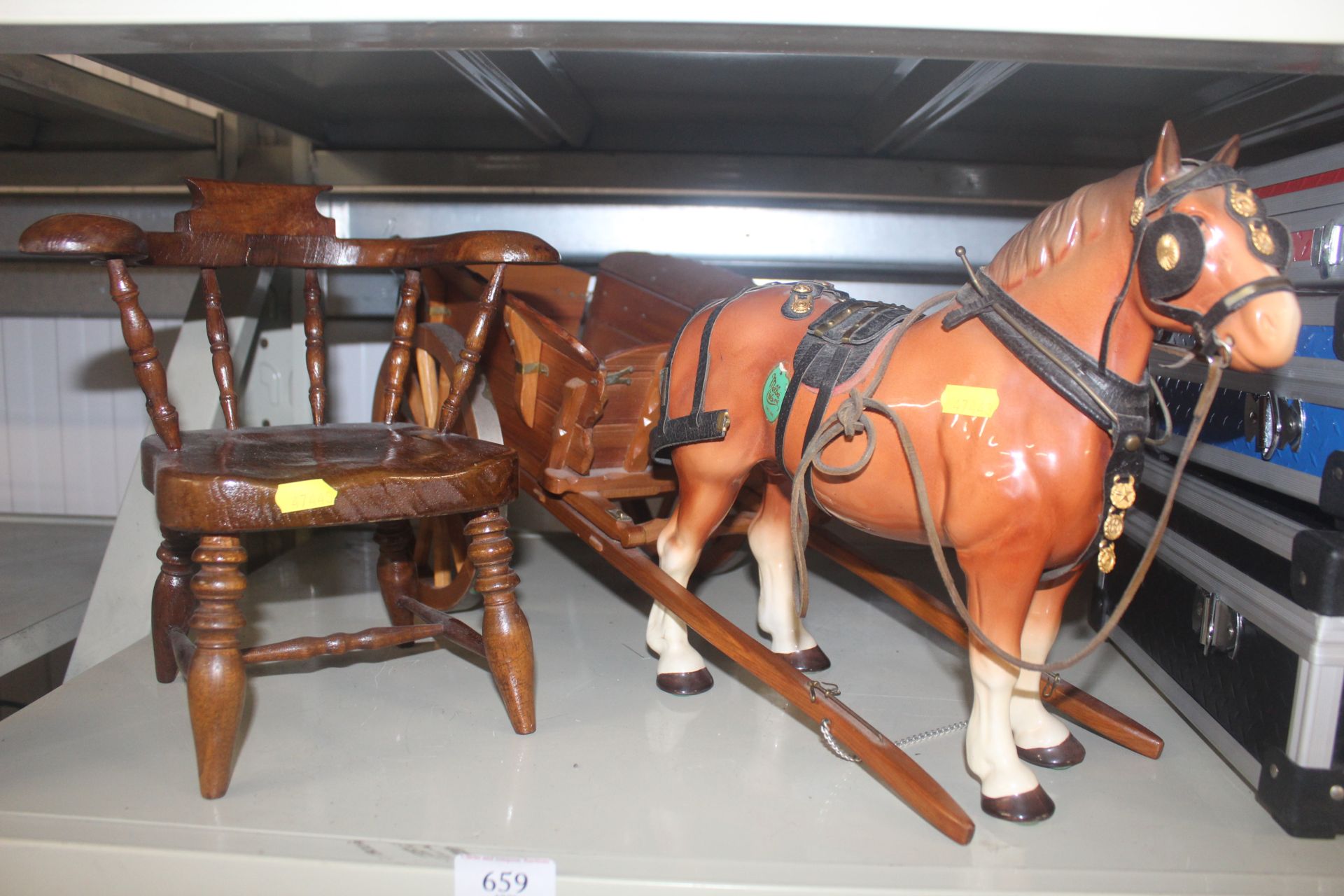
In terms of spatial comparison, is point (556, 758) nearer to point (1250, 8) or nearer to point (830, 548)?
point (830, 548)

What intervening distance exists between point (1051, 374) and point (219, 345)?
1388 millimetres

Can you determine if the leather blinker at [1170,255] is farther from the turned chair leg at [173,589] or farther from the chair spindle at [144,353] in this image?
the turned chair leg at [173,589]

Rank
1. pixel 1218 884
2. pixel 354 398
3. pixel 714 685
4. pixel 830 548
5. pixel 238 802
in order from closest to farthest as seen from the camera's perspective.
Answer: pixel 1218 884 → pixel 238 802 → pixel 714 685 → pixel 830 548 → pixel 354 398

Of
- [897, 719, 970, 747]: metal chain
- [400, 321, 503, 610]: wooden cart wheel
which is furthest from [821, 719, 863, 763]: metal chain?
[400, 321, 503, 610]: wooden cart wheel

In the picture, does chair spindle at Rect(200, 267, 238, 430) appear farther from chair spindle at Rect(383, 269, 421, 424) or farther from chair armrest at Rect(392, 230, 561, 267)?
chair armrest at Rect(392, 230, 561, 267)

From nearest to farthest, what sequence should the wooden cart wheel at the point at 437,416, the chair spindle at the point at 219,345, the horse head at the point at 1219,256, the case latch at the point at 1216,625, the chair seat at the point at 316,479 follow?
A: the horse head at the point at 1219,256, the chair seat at the point at 316,479, the case latch at the point at 1216,625, the chair spindle at the point at 219,345, the wooden cart wheel at the point at 437,416

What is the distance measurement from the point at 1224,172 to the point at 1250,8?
0.58ft

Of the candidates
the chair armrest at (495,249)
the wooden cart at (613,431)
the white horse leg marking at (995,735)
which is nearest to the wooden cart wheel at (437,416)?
the wooden cart at (613,431)

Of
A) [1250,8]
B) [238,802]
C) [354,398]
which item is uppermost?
[1250,8]

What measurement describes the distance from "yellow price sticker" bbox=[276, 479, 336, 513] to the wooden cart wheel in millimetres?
592

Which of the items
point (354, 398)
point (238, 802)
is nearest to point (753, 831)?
point (238, 802)

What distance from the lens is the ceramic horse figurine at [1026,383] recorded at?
3.52 ft

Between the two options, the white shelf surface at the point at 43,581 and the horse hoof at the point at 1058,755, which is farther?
the white shelf surface at the point at 43,581

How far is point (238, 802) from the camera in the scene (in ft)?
4.35
